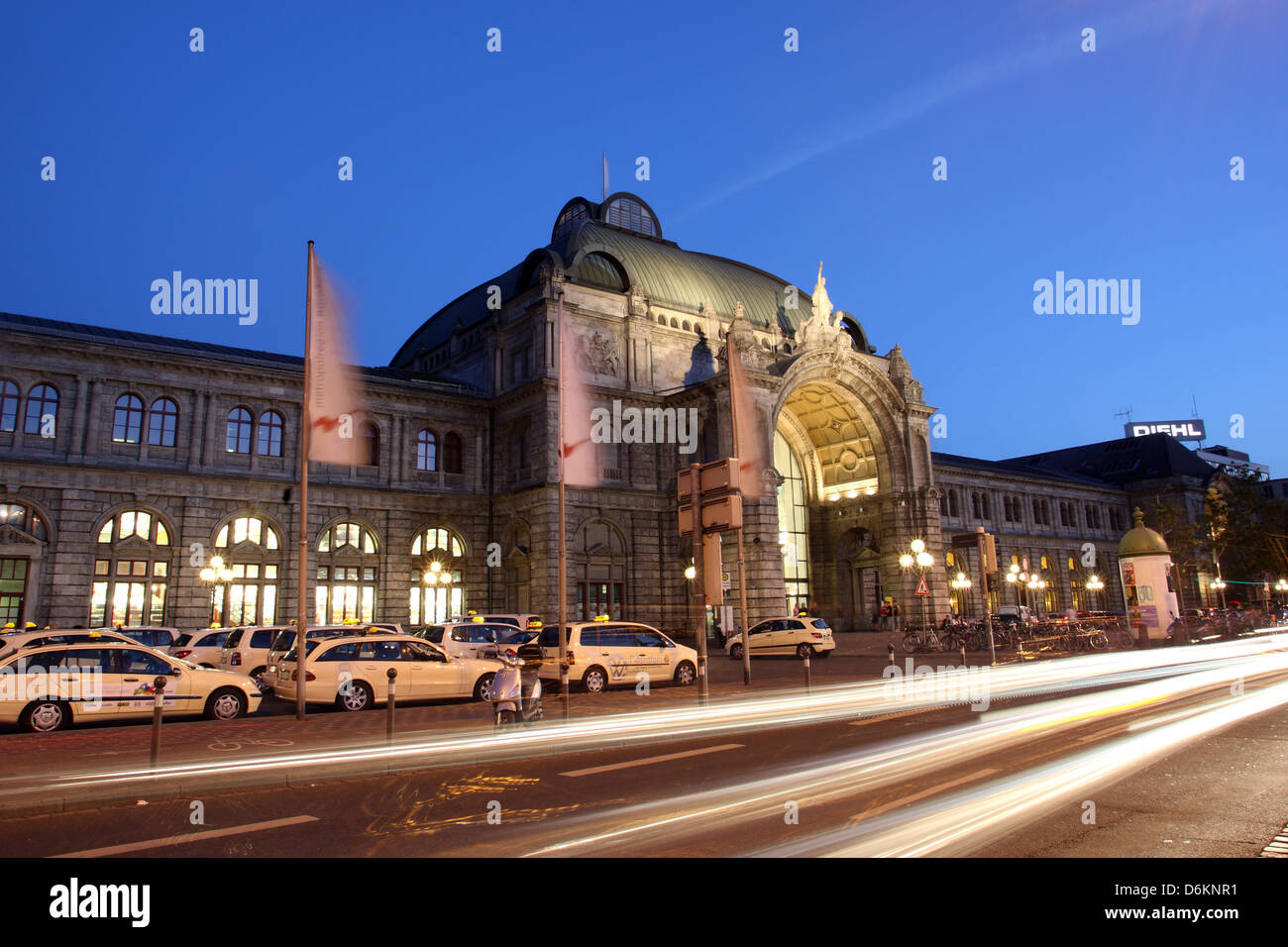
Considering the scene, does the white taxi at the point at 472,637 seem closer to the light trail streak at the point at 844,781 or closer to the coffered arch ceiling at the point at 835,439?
the light trail streak at the point at 844,781

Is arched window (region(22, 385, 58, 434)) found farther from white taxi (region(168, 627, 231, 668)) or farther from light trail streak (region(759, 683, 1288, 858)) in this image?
light trail streak (region(759, 683, 1288, 858))

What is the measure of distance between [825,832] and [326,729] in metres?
10.6

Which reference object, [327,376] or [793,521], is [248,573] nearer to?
[327,376]

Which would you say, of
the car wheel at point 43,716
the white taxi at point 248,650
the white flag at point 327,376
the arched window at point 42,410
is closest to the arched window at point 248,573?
the arched window at point 42,410

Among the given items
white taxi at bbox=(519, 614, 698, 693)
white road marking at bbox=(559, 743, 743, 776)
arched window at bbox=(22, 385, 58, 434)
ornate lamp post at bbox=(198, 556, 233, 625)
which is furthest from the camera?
ornate lamp post at bbox=(198, 556, 233, 625)

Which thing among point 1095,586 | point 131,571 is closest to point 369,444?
point 131,571

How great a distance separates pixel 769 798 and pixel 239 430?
35579 millimetres

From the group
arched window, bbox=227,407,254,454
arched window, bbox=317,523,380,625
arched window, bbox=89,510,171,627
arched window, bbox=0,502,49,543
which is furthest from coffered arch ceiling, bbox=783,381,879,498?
arched window, bbox=0,502,49,543

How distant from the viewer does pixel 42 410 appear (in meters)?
33.4

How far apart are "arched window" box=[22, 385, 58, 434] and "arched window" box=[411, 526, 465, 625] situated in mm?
15736

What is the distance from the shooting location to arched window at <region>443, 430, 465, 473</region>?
43.5 meters

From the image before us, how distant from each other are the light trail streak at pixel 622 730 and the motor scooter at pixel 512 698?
0.41m

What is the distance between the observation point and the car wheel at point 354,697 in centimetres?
1827
